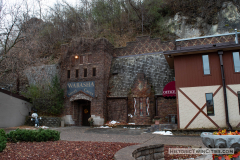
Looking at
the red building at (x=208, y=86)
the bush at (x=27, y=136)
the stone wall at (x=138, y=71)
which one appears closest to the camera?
the bush at (x=27, y=136)

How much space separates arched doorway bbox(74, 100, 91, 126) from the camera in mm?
19719

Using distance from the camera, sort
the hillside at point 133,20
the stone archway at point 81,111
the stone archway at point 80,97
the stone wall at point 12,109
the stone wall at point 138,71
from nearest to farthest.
A: 1. the stone wall at point 12,109
2. the stone wall at point 138,71
3. the stone archway at point 80,97
4. the stone archway at point 81,111
5. the hillside at point 133,20

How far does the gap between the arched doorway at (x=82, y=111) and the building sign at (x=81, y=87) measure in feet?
3.97

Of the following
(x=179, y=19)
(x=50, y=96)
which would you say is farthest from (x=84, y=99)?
(x=179, y=19)

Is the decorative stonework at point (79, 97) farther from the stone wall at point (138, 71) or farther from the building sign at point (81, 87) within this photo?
the stone wall at point (138, 71)

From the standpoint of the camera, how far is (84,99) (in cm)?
1872

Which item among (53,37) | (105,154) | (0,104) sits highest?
(53,37)

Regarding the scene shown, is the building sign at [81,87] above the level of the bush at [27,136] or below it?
above

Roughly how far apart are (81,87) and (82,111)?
8.88 feet

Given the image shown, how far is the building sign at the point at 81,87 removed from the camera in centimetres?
1858

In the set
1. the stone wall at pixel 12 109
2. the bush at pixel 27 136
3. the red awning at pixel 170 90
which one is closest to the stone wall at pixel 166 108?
the red awning at pixel 170 90

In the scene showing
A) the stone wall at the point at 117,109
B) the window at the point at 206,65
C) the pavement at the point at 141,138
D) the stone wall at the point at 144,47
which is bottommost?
the pavement at the point at 141,138

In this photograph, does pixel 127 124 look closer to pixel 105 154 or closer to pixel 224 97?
pixel 224 97

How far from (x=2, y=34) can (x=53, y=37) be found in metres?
17.6
